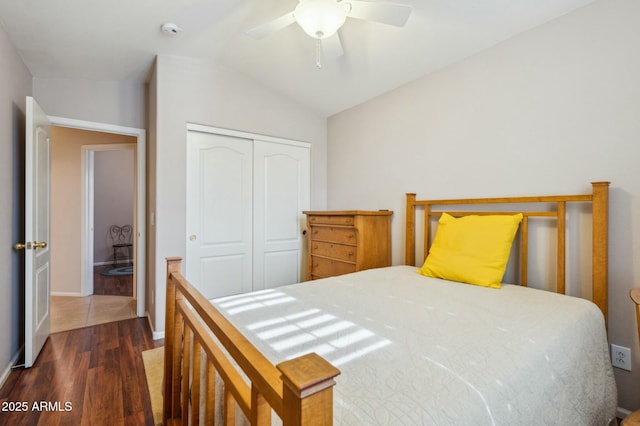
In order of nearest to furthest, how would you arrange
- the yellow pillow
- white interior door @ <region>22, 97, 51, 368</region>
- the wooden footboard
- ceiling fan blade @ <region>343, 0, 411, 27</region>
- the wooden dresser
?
1. the wooden footboard
2. ceiling fan blade @ <region>343, 0, 411, 27</region>
3. the yellow pillow
4. white interior door @ <region>22, 97, 51, 368</region>
5. the wooden dresser

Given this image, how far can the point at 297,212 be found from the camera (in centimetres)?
373

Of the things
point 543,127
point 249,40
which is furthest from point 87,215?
point 543,127

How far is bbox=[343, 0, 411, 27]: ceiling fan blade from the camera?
161 centimetres

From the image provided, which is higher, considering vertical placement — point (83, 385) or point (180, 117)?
point (180, 117)

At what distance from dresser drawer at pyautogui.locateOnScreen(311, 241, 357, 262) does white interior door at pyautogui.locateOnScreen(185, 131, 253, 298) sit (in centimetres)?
74

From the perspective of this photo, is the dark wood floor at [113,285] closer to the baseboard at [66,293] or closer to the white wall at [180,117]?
the baseboard at [66,293]

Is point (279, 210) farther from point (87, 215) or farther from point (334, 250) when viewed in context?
point (87, 215)

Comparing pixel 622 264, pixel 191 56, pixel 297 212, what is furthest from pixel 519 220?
pixel 191 56

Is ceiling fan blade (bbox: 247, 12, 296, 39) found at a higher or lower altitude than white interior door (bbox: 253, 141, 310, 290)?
higher

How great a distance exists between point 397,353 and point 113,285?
5101mm

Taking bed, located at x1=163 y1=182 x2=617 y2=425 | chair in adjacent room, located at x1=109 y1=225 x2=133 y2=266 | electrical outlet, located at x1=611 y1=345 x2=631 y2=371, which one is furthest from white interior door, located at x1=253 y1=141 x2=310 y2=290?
chair in adjacent room, located at x1=109 y1=225 x2=133 y2=266

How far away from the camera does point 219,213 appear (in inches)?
124

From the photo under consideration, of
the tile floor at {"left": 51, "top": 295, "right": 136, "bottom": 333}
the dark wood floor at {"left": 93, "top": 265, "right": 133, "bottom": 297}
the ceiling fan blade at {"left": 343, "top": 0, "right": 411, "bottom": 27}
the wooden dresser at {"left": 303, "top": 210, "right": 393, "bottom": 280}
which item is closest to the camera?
the ceiling fan blade at {"left": 343, "top": 0, "right": 411, "bottom": 27}

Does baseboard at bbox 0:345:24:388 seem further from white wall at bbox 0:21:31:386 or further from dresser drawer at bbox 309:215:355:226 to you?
dresser drawer at bbox 309:215:355:226
